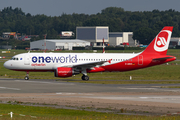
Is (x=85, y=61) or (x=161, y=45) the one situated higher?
(x=161, y=45)

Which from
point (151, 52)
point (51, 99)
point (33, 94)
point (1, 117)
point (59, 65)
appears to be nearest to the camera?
point (1, 117)

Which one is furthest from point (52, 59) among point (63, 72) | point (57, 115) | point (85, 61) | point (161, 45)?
point (57, 115)

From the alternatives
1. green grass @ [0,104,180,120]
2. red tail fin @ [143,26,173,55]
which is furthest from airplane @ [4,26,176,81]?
green grass @ [0,104,180,120]

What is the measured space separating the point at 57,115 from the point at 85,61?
31336mm

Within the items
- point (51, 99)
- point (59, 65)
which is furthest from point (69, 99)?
point (59, 65)

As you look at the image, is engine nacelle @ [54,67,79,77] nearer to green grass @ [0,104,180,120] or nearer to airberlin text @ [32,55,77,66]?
airberlin text @ [32,55,77,66]

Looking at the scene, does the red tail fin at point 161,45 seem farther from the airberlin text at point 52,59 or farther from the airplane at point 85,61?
the airberlin text at point 52,59

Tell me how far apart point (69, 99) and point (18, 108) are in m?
6.52

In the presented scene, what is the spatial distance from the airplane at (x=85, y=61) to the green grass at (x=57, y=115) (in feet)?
83.9

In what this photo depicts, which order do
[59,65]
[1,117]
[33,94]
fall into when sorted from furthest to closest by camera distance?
[59,65], [33,94], [1,117]

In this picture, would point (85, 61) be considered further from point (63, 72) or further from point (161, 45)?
point (161, 45)

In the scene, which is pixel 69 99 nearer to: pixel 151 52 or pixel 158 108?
pixel 158 108

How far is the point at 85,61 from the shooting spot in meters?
56.4

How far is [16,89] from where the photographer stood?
137 feet
